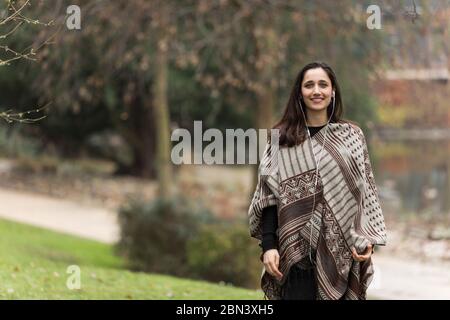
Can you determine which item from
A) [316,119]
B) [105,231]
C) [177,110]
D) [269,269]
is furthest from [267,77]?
[177,110]

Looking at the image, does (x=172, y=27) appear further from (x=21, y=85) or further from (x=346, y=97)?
(x=21, y=85)

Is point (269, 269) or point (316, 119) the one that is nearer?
point (269, 269)

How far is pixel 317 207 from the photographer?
3879mm

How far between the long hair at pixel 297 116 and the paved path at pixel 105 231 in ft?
16.1

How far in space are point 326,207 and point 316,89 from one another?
0.56 m

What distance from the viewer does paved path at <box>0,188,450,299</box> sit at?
937cm

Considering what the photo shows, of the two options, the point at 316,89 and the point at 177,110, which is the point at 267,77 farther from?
the point at 177,110

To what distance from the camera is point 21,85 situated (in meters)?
17.7

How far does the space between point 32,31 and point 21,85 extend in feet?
25.6

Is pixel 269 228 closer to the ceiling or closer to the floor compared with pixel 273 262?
closer to the ceiling

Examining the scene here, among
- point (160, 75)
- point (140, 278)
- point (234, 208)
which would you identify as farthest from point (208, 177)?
point (140, 278)

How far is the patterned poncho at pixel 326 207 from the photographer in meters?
3.84

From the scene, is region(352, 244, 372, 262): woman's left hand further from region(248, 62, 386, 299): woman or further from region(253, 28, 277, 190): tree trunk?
region(253, 28, 277, 190): tree trunk
